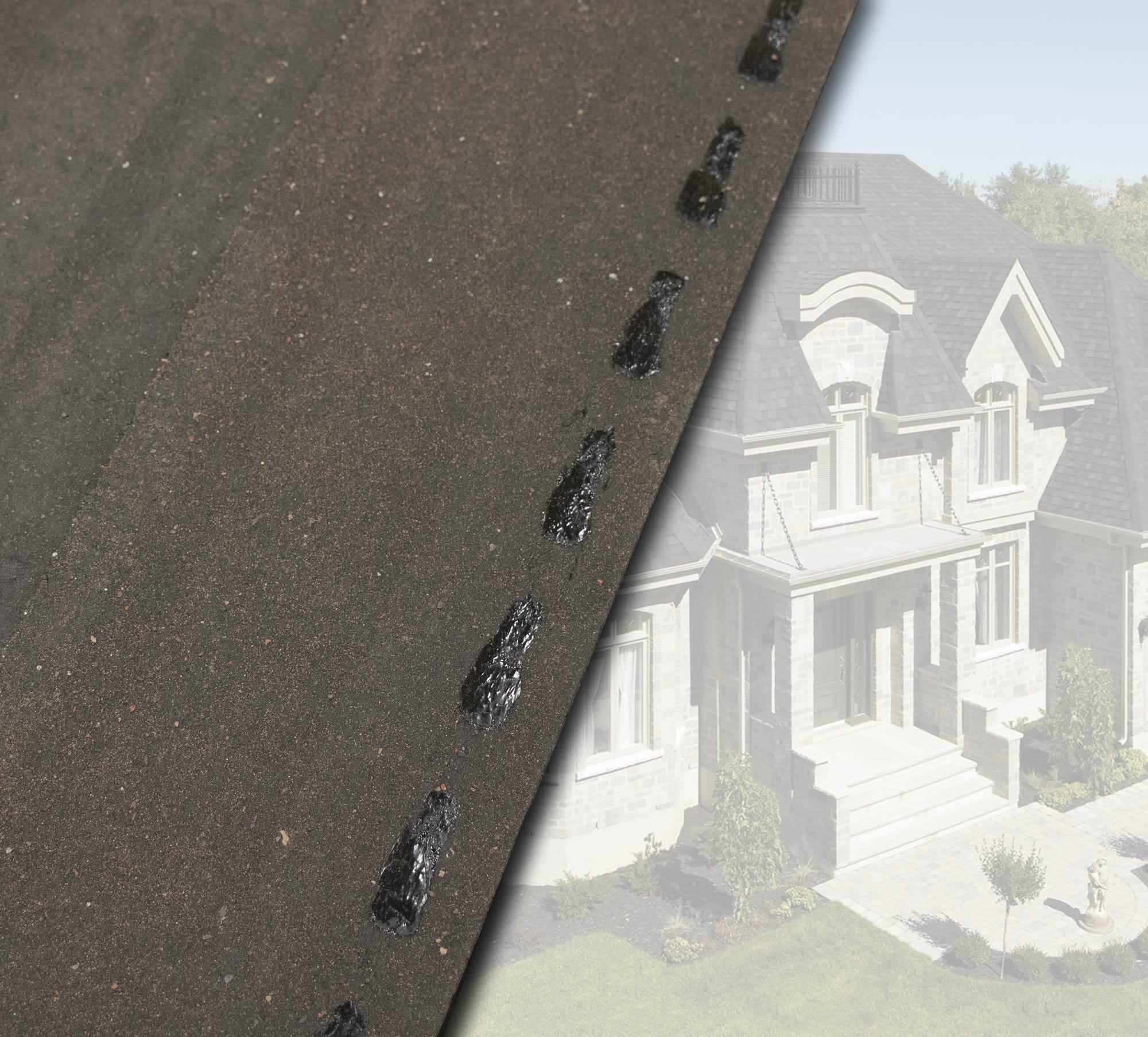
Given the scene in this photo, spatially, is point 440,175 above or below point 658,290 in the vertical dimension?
above

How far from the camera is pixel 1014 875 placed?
2.87 metres

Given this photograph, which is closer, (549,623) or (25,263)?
(25,263)

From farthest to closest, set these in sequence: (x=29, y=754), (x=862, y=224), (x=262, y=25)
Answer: (x=862, y=224) < (x=262, y=25) < (x=29, y=754)

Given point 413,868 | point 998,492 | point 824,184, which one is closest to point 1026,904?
point 998,492

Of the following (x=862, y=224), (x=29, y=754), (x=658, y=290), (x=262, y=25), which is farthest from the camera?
(x=862, y=224)

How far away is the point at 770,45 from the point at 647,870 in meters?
3.21

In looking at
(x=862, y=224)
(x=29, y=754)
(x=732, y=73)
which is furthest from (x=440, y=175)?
(x=29, y=754)

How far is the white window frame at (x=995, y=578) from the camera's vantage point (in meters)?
2.86

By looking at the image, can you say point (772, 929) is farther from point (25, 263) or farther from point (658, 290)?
point (25, 263)

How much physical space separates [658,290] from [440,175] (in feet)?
2.92

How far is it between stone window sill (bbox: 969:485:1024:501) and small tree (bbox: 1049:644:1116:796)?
67 centimetres

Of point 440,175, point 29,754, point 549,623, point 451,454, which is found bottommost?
point 29,754

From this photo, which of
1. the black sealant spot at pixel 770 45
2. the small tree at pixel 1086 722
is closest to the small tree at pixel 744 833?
the small tree at pixel 1086 722

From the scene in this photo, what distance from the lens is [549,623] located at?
2.67 metres
